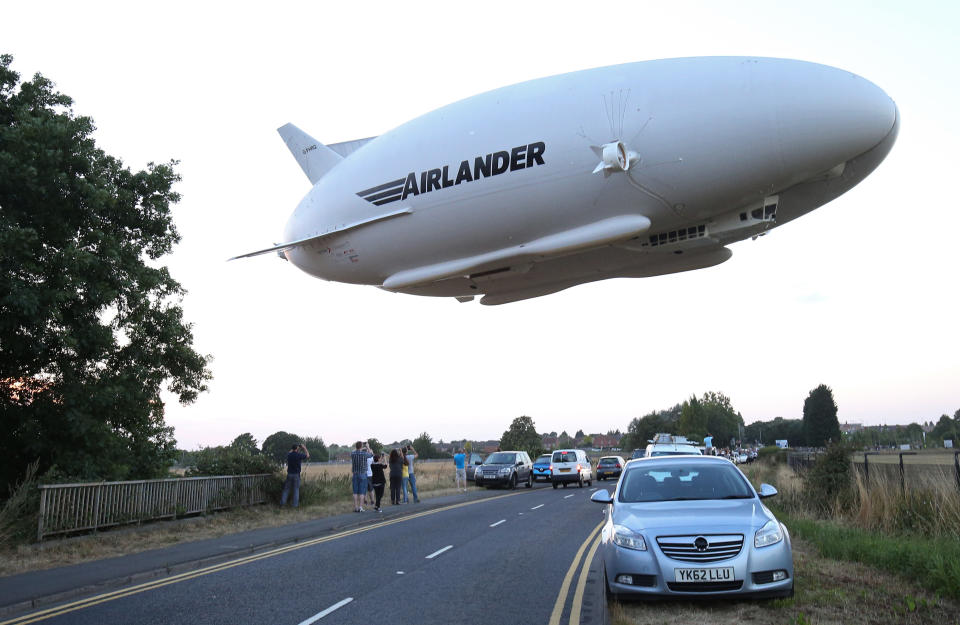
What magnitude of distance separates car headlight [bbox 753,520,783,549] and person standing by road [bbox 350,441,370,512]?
48.2ft

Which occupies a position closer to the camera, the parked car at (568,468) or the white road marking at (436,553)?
the white road marking at (436,553)

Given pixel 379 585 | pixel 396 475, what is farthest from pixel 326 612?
pixel 396 475

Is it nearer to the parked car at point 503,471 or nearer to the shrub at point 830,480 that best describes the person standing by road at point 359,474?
the shrub at point 830,480

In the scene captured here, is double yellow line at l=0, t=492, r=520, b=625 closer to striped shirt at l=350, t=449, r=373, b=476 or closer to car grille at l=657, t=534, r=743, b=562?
striped shirt at l=350, t=449, r=373, b=476

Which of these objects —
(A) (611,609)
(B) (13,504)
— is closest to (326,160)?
(B) (13,504)

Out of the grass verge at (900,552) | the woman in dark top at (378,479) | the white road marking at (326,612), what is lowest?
the white road marking at (326,612)

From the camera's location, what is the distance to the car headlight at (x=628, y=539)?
Result: 7.00m

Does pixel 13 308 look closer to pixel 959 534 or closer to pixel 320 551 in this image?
pixel 320 551

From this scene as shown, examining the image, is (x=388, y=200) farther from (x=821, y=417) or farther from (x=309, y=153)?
(x=821, y=417)

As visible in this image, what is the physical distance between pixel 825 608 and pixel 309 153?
1230cm

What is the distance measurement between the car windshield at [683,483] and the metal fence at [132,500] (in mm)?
10610

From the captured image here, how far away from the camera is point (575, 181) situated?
886 centimetres

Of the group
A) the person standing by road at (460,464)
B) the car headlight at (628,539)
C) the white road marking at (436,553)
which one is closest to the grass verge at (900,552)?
the car headlight at (628,539)

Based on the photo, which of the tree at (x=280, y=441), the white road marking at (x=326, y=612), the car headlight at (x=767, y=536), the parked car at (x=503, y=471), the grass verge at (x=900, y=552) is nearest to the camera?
the car headlight at (x=767, y=536)
